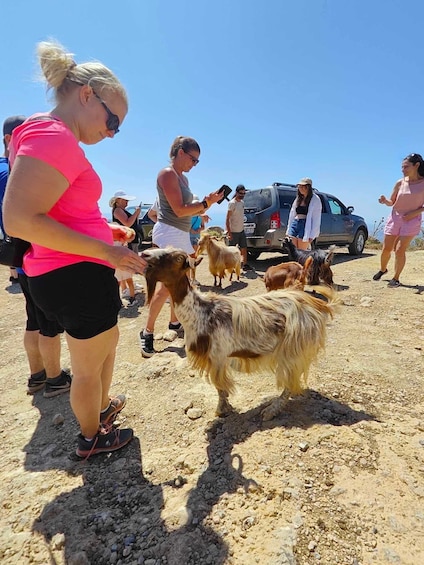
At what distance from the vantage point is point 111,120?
192 centimetres

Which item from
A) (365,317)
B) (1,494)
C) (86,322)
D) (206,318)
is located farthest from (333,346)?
(1,494)

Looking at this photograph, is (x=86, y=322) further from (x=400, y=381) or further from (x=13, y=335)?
(x=13, y=335)

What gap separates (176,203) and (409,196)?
5.08m

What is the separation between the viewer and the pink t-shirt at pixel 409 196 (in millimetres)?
6180

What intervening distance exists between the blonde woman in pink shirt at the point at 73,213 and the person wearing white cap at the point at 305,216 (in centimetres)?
532

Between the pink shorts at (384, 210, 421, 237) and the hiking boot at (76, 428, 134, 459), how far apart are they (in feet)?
21.0

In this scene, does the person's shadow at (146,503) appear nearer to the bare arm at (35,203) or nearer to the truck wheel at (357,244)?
the bare arm at (35,203)

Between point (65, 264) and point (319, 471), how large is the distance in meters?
2.10

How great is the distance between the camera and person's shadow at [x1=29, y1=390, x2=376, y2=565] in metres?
1.76

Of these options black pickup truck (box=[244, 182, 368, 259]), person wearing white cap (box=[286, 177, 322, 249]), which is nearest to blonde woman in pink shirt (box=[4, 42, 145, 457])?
person wearing white cap (box=[286, 177, 322, 249])

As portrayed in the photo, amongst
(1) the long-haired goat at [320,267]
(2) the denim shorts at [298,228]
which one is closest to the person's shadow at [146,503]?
(1) the long-haired goat at [320,267]

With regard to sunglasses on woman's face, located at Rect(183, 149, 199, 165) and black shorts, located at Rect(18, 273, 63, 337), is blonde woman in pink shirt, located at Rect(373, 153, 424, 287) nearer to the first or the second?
sunglasses on woman's face, located at Rect(183, 149, 199, 165)

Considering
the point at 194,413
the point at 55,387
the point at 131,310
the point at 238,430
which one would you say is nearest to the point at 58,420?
the point at 55,387

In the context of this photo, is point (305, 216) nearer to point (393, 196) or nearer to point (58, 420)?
point (393, 196)
